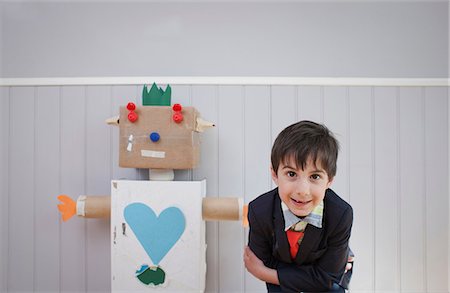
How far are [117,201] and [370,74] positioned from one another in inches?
48.6

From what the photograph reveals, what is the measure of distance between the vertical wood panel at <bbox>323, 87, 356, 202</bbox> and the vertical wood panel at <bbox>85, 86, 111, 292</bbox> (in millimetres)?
976

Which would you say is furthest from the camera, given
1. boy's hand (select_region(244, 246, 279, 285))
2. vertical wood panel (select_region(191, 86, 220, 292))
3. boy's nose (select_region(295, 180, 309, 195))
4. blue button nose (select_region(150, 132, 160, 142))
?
vertical wood panel (select_region(191, 86, 220, 292))

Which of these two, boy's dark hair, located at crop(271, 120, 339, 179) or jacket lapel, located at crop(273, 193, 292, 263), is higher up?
boy's dark hair, located at crop(271, 120, 339, 179)

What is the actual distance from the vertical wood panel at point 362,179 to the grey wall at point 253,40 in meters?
0.15

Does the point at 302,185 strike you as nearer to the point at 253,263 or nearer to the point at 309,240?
the point at 309,240

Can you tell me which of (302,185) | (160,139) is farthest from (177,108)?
(302,185)

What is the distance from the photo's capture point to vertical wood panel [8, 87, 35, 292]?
1729mm

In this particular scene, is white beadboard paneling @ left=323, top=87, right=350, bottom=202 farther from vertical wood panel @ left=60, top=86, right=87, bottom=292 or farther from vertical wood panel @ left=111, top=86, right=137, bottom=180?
vertical wood panel @ left=60, top=86, right=87, bottom=292

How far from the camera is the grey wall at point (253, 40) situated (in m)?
1.69

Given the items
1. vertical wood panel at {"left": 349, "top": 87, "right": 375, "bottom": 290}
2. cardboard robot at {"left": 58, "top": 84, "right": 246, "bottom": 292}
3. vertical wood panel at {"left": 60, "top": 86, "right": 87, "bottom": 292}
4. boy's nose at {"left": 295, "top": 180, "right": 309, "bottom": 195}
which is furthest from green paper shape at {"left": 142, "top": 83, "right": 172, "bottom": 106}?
vertical wood panel at {"left": 349, "top": 87, "right": 375, "bottom": 290}

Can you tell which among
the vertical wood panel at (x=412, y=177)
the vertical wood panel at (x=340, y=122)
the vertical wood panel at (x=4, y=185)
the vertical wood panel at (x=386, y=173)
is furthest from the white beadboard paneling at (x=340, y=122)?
the vertical wood panel at (x=4, y=185)

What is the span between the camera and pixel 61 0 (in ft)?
5.67

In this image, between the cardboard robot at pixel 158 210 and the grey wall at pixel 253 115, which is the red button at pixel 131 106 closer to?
the cardboard robot at pixel 158 210

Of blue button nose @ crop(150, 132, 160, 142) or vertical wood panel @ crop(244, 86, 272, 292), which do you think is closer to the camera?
blue button nose @ crop(150, 132, 160, 142)
